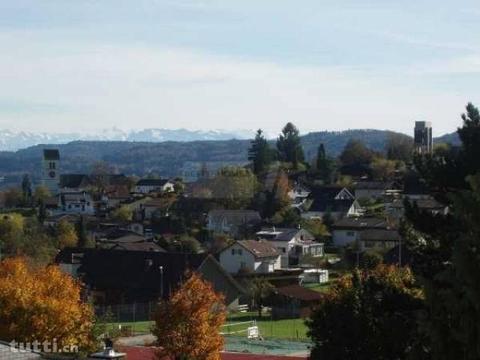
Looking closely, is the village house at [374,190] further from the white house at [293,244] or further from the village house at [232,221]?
the white house at [293,244]

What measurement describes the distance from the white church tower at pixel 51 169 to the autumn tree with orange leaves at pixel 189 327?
3434 inches

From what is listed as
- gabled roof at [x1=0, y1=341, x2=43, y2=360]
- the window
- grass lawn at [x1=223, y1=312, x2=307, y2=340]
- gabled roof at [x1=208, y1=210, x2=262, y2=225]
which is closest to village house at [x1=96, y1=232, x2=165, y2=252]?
the window

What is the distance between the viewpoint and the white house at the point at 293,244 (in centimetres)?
5653

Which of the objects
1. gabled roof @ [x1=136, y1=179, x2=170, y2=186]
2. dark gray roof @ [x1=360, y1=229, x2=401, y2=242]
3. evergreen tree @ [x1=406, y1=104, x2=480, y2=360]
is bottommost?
dark gray roof @ [x1=360, y1=229, x2=401, y2=242]

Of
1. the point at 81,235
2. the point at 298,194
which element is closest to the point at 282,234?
the point at 81,235

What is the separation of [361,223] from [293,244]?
586cm

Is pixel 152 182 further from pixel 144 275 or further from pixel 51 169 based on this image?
pixel 144 275

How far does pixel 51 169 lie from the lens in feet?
366

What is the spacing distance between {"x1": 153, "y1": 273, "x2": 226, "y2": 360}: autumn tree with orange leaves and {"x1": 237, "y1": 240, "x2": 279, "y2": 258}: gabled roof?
27052 mm

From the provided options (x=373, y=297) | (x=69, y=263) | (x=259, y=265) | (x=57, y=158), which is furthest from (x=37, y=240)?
(x=57, y=158)

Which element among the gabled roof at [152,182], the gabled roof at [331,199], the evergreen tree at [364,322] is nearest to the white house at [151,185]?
the gabled roof at [152,182]

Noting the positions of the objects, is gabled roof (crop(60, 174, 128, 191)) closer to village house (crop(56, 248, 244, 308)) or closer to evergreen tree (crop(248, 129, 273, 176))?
evergreen tree (crop(248, 129, 273, 176))

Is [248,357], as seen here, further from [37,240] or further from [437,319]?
[37,240]

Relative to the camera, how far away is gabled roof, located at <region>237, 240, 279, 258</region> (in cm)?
5166
